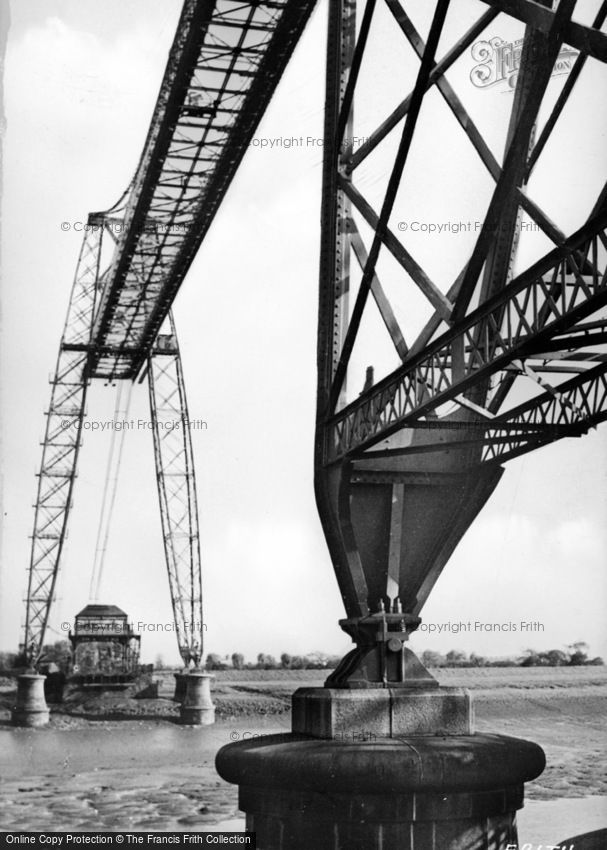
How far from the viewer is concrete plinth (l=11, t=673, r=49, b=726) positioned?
2151 cm

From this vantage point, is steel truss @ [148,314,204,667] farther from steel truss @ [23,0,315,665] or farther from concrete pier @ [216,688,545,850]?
concrete pier @ [216,688,545,850]

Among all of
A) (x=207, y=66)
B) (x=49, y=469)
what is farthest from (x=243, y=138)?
(x=49, y=469)

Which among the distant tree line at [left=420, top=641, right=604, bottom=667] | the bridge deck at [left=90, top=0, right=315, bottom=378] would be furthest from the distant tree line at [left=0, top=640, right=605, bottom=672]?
the bridge deck at [left=90, top=0, right=315, bottom=378]

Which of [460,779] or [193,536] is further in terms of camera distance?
[193,536]

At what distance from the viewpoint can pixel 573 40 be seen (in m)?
6.30

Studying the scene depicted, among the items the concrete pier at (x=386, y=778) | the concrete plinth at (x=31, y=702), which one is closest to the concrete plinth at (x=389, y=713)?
the concrete pier at (x=386, y=778)

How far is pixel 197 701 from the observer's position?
21.7 m

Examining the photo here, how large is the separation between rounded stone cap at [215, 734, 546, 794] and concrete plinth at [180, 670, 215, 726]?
11905 mm

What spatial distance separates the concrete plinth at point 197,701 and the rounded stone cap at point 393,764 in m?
11.9

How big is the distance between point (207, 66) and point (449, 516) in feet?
32.6

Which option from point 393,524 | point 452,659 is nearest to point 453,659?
point 452,659

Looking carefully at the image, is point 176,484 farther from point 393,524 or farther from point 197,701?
point 393,524

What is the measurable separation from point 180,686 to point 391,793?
1386 cm

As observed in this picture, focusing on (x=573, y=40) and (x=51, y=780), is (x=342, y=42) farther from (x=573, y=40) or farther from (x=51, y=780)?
(x=51, y=780)
